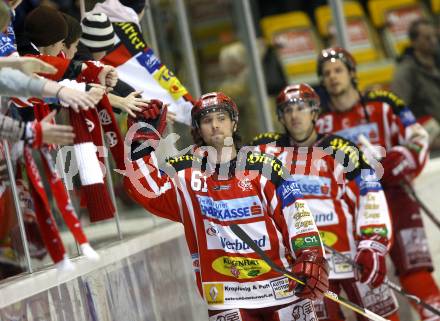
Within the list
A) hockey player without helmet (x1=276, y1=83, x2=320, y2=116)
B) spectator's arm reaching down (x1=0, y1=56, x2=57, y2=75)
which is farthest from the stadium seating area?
spectator's arm reaching down (x1=0, y1=56, x2=57, y2=75)

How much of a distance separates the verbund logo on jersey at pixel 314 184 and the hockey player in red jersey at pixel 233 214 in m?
0.82

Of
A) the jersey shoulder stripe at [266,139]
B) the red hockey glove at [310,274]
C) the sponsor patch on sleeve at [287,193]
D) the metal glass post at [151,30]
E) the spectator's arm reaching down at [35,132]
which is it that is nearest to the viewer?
the spectator's arm reaching down at [35,132]

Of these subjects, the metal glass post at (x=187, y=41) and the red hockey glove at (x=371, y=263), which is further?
the metal glass post at (x=187, y=41)

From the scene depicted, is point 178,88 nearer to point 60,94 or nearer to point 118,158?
point 118,158

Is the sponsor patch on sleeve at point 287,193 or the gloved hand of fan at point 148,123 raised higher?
the gloved hand of fan at point 148,123

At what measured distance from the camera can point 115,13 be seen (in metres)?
4.99

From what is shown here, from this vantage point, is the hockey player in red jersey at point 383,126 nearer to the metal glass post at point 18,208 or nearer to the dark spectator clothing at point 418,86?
the dark spectator clothing at point 418,86

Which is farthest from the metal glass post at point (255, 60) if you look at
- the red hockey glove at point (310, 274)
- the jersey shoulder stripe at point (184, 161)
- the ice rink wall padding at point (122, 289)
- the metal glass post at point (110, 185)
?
the red hockey glove at point (310, 274)

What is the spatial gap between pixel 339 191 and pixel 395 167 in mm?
807

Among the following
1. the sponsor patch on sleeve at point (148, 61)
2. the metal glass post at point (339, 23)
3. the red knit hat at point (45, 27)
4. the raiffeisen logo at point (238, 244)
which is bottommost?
the raiffeisen logo at point (238, 244)

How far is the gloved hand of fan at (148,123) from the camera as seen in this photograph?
4379mm

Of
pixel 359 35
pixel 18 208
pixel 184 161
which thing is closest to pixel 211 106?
pixel 184 161

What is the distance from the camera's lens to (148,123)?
4.39m

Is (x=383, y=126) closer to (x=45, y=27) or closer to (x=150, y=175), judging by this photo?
(x=150, y=175)
